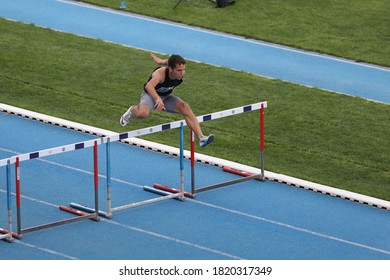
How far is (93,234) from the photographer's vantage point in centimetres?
1600

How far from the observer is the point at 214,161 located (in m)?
18.5

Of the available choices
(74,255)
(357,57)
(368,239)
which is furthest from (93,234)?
(357,57)

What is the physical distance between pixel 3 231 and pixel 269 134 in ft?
17.3

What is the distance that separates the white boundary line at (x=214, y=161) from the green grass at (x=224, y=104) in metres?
0.23

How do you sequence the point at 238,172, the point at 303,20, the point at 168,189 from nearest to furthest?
1. the point at 168,189
2. the point at 238,172
3. the point at 303,20

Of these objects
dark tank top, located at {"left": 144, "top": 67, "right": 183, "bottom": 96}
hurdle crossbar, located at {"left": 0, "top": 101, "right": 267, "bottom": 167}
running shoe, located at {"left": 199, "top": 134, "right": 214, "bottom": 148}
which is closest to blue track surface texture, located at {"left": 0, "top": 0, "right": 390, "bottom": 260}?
running shoe, located at {"left": 199, "top": 134, "right": 214, "bottom": 148}

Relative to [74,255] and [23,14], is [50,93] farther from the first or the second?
Result: [74,255]

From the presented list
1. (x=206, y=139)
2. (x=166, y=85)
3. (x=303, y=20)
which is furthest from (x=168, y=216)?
(x=303, y=20)

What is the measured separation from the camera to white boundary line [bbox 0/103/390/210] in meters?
17.2

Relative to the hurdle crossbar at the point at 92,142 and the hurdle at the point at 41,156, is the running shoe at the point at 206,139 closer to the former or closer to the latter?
the hurdle crossbar at the point at 92,142

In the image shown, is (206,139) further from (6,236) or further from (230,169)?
(6,236)

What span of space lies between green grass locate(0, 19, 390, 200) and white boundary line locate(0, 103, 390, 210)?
0.76 ft

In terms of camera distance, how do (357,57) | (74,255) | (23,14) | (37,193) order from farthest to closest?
(23,14), (357,57), (37,193), (74,255)

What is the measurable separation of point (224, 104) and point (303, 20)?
16.4ft
